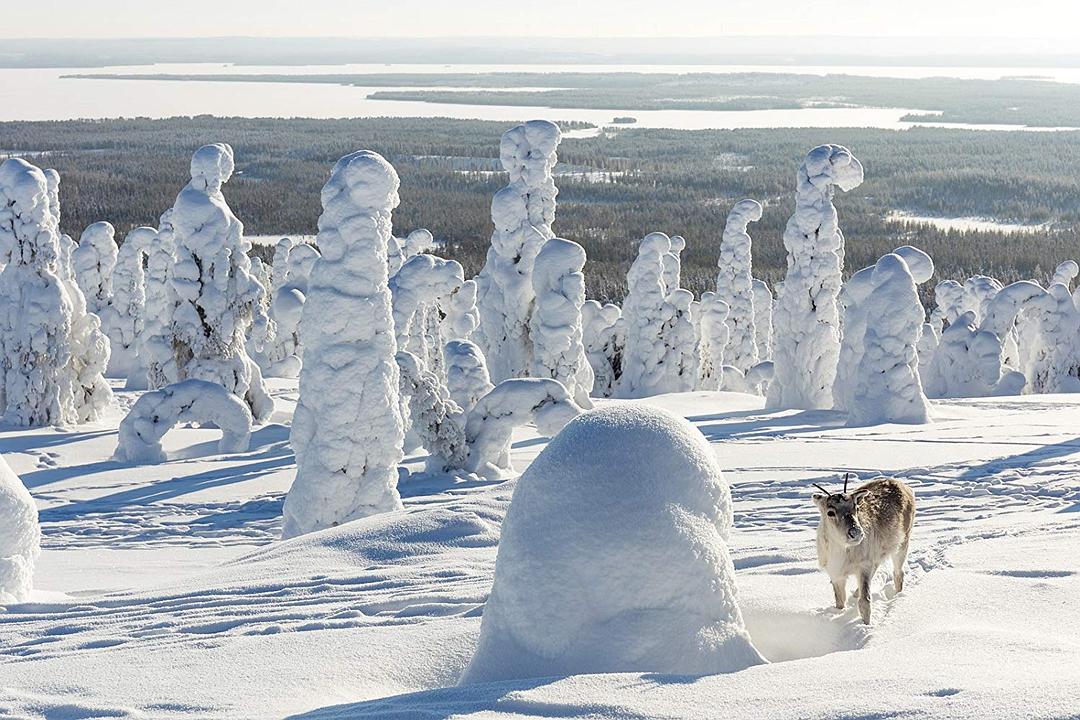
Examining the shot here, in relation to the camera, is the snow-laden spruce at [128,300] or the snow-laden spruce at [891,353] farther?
the snow-laden spruce at [128,300]

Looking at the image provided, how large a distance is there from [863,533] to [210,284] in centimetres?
1406

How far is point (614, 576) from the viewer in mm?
4789

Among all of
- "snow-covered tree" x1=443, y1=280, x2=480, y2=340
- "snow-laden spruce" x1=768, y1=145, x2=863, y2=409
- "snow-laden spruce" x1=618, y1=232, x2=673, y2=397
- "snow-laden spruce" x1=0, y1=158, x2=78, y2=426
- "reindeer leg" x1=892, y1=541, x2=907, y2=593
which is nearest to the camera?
"reindeer leg" x1=892, y1=541, x2=907, y2=593

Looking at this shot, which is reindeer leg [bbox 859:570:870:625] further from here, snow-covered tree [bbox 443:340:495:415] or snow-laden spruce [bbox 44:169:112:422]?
snow-laden spruce [bbox 44:169:112:422]

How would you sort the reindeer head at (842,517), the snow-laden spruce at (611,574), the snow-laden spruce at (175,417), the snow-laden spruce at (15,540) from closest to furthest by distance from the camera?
1. the snow-laden spruce at (611,574)
2. the reindeer head at (842,517)
3. the snow-laden spruce at (15,540)
4. the snow-laden spruce at (175,417)

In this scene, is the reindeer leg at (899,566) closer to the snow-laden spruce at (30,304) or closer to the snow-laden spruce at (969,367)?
the snow-laden spruce at (30,304)

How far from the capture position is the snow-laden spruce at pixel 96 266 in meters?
29.2

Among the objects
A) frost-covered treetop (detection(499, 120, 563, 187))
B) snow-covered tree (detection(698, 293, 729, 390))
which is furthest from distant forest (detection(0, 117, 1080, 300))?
frost-covered treetop (detection(499, 120, 563, 187))

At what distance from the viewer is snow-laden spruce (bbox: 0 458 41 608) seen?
7.58 metres

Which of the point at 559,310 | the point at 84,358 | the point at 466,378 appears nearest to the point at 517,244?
the point at 559,310

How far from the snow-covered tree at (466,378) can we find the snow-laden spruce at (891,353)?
5238mm

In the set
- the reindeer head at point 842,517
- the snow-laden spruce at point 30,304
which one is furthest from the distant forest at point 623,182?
the reindeer head at point 842,517

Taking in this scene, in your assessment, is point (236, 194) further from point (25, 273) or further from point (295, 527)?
point (295, 527)

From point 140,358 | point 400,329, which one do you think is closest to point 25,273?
point 400,329
